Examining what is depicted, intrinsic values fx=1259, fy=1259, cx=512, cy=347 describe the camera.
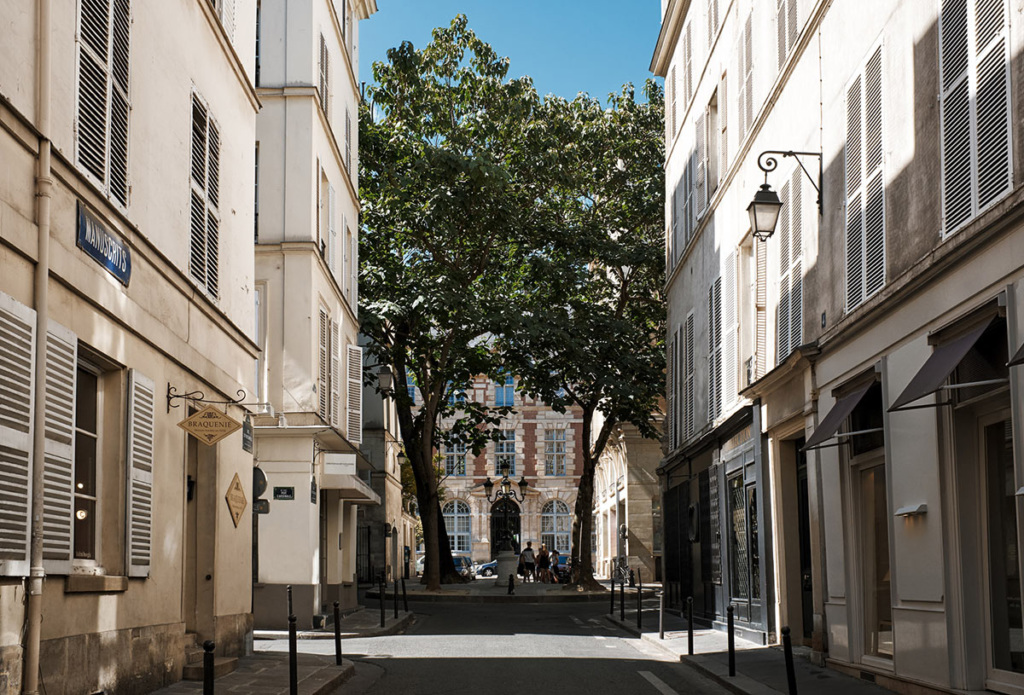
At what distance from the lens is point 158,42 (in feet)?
41.5

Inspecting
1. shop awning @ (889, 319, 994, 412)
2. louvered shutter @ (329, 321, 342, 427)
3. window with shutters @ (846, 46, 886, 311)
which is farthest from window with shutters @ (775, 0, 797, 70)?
louvered shutter @ (329, 321, 342, 427)

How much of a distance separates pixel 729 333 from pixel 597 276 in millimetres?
20065

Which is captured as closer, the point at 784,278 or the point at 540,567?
the point at 784,278

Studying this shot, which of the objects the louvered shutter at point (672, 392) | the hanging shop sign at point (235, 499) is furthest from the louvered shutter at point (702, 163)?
the hanging shop sign at point (235, 499)

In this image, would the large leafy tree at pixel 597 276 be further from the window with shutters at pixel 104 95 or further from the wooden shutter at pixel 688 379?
the window with shutters at pixel 104 95

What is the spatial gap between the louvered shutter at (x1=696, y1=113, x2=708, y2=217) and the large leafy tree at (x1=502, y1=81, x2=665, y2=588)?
8.50 m

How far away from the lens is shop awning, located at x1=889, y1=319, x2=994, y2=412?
980cm

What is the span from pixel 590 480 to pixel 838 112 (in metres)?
25.1

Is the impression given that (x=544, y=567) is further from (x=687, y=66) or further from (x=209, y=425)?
(x=209, y=425)

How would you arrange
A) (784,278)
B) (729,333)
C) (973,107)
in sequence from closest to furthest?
(973,107), (784,278), (729,333)

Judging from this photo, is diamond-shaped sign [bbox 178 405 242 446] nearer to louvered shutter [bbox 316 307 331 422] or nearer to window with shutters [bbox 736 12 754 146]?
louvered shutter [bbox 316 307 331 422]

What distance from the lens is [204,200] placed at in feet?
48.3

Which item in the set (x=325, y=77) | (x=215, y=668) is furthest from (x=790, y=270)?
(x=325, y=77)

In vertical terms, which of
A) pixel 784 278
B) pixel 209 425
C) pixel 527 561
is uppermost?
pixel 784 278
